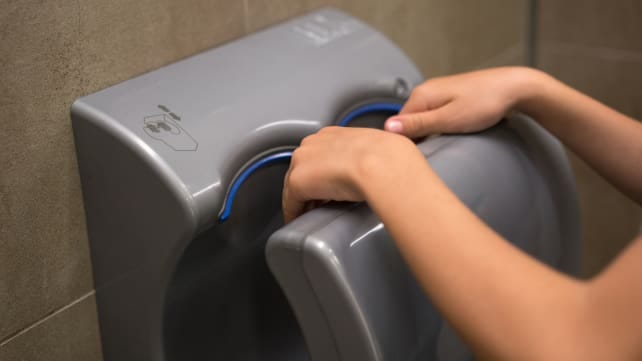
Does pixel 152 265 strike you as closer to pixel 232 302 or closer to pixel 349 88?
pixel 232 302

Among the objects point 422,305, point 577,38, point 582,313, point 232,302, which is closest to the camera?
point 582,313

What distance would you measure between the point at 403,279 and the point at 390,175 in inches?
3.1

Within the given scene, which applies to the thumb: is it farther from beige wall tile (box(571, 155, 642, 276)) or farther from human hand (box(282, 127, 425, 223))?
beige wall tile (box(571, 155, 642, 276))

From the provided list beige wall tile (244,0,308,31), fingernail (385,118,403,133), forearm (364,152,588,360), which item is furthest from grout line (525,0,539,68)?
forearm (364,152,588,360)

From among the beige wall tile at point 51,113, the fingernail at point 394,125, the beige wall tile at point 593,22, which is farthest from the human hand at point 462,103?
the beige wall tile at point 593,22

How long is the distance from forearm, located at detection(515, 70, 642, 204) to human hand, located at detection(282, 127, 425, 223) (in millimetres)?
188

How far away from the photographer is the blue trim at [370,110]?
2.44ft

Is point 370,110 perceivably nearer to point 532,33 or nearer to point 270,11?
point 270,11

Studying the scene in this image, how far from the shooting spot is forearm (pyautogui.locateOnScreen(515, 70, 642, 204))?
2.30ft

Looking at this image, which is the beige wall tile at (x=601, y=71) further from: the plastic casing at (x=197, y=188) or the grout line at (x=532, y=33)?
the plastic casing at (x=197, y=188)

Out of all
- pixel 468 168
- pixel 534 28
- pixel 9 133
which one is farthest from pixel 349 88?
pixel 534 28

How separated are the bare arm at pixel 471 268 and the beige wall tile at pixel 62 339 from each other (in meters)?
0.22

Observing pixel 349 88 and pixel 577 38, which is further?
pixel 577 38

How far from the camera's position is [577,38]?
126 centimetres
